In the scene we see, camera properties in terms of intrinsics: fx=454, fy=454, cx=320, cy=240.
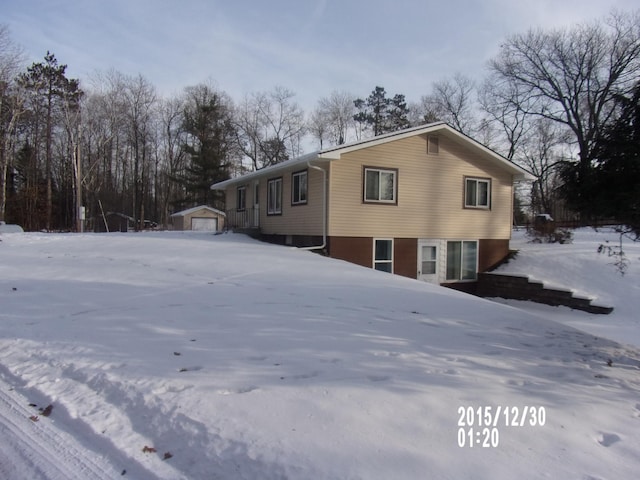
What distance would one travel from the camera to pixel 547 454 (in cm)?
288

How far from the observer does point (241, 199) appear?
20.5 m

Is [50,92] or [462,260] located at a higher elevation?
[50,92]

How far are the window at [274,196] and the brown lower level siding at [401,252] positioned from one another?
12.0ft

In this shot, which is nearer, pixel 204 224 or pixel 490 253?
pixel 490 253

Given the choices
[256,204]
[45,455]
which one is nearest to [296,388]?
[45,455]

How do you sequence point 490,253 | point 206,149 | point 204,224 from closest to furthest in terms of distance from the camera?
1. point 490,253
2. point 204,224
3. point 206,149

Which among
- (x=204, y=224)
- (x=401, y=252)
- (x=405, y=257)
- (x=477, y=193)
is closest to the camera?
(x=401, y=252)

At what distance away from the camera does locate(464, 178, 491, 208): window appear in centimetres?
1642

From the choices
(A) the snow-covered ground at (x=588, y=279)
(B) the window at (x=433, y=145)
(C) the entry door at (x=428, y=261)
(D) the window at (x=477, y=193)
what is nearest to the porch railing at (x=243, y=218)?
(C) the entry door at (x=428, y=261)

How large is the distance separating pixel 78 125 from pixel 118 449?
117ft

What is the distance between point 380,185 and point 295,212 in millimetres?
3084

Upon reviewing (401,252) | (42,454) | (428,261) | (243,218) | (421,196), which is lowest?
(42,454)

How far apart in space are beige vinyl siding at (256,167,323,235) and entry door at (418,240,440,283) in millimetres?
3853

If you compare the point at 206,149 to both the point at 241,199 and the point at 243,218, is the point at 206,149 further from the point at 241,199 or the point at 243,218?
A: the point at 243,218
